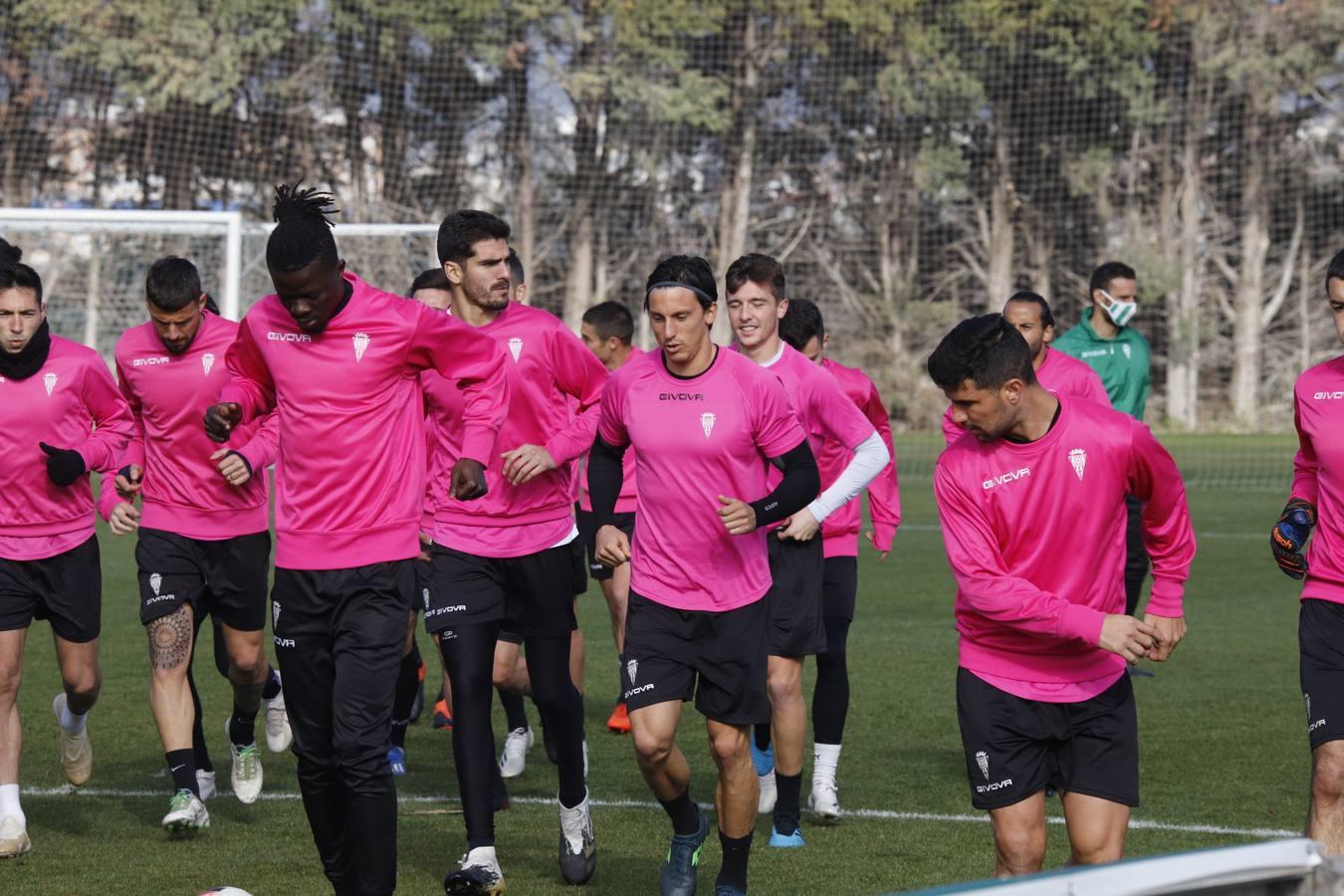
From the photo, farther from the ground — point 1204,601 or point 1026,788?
point 1026,788

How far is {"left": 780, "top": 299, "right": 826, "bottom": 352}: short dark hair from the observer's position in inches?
327

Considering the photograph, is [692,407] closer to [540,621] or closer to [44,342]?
[540,621]

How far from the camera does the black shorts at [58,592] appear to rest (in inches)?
288

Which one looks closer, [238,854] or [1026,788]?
[1026,788]

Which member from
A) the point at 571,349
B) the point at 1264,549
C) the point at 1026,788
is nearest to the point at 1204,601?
the point at 1264,549

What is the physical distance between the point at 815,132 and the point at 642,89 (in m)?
4.34

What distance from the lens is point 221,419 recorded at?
5793 mm

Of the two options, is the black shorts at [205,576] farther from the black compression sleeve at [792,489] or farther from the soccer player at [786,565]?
the black compression sleeve at [792,489]

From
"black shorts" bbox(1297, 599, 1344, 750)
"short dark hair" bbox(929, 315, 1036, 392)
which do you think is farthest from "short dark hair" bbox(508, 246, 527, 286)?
"black shorts" bbox(1297, 599, 1344, 750)

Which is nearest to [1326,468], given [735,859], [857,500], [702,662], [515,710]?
[702,662]

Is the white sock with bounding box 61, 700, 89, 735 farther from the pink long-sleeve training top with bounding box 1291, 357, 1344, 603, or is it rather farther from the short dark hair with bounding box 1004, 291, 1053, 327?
the pink long-sleeve training top with bounding box 1291, 357, 1344, 603

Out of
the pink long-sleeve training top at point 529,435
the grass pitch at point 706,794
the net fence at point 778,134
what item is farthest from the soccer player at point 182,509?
the net fence at point 778,134

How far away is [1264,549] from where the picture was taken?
18.8m

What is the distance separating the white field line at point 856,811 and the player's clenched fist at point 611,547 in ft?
7.22
